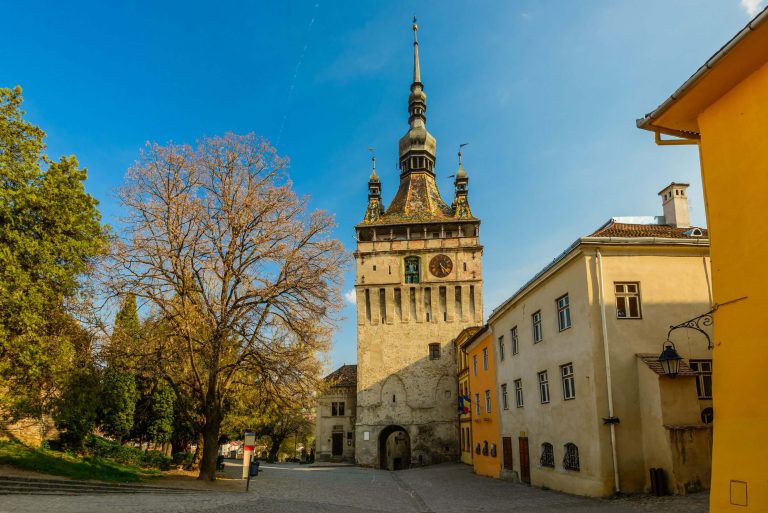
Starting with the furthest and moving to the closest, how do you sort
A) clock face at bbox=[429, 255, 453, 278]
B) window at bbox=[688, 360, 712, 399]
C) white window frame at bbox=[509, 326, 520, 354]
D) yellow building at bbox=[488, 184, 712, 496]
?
clock face at bbox=[429, 255, 453, 278] → white window frame at bbox=[509, 326, 520, 354] → window at bbox=[688, 360, 712, 399] → yellow building at bbox=[488, 184, 712, 496]

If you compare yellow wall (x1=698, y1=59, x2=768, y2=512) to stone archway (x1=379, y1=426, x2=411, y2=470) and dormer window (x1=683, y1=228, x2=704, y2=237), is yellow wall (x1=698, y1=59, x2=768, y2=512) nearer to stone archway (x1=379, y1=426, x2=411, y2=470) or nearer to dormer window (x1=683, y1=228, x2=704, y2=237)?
Result: dormer window (x1=683, y1=228, x2=704, y2=237)

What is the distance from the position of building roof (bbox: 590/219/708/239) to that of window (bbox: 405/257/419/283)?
28.0 m

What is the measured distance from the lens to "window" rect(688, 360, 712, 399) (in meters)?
15.5

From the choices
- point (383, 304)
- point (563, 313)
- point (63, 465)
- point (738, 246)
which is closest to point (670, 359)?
point (738, 246)

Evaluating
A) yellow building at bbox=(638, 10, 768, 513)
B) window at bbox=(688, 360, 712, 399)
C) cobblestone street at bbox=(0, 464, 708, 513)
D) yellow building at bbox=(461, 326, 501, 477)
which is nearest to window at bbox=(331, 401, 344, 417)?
yellow building at bbox=(461, 326, 501, 477)

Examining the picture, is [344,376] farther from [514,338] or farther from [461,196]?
[514,338]

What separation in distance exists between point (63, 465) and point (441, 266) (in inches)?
1327

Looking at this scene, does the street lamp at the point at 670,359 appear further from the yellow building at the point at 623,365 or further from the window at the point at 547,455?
the window at the point at 547,455

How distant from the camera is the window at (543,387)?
64.8 feet

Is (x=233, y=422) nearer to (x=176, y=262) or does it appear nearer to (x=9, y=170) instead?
(x=176, y=262)

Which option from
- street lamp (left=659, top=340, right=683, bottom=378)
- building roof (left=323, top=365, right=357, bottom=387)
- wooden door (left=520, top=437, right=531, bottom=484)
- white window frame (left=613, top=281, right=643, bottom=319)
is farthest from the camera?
building roof (left=323, top=365, right=357, bottom=387)

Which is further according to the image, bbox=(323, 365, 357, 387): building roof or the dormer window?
bbox=(323, 365, 357, 387): building roof

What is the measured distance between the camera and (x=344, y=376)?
56.8m

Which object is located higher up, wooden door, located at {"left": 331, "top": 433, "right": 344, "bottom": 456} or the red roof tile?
the red roof tile
